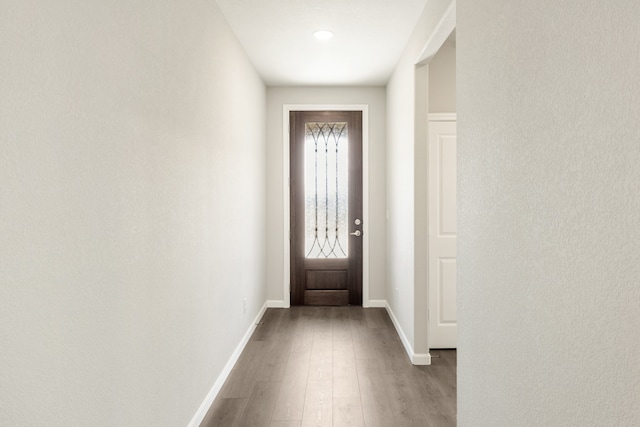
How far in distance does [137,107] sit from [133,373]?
105cm

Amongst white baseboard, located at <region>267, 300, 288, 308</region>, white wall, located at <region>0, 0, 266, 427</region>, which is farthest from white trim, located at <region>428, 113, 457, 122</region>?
white baseboard, located at <region>267, 300, 288, 308</region>

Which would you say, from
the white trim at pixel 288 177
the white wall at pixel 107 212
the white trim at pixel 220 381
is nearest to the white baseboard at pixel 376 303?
the white trim at pixel 288 177

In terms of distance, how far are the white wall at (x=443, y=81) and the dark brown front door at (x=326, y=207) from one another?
4.87 feet

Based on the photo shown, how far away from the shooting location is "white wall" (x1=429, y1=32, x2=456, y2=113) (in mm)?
3791

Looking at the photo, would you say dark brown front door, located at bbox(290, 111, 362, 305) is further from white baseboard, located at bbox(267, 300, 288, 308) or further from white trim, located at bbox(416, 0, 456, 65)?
white trim, located at bbox(416, 0, 456, 65)

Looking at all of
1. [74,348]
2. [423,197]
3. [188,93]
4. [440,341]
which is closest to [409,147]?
[423,197]

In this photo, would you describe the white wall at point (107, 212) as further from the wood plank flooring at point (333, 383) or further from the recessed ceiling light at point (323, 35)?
the recessed ceiling light at point (323, 35)

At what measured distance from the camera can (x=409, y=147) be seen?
12.0 feet

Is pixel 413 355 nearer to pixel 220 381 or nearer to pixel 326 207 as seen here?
pixel 220 381

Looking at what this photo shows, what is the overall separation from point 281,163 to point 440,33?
2819 mm

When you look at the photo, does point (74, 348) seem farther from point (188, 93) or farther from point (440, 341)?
point (440, 341)

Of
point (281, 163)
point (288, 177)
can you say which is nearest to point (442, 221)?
point (288, 177)

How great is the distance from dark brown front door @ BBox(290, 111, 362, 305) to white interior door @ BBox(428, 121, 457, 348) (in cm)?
161

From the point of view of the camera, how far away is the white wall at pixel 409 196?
11.3ft
